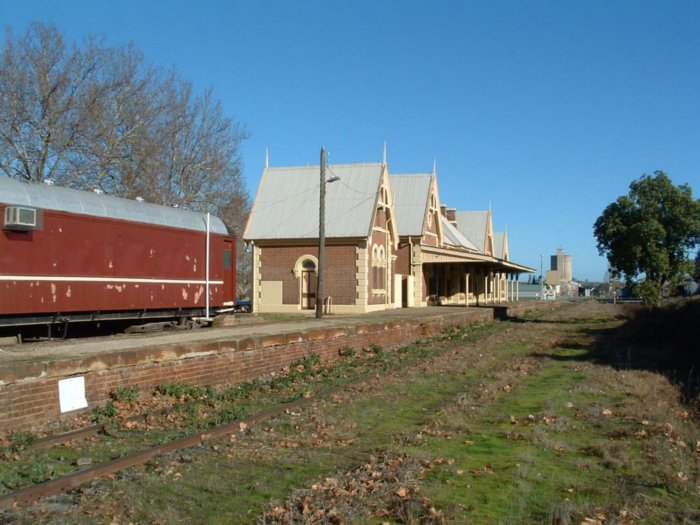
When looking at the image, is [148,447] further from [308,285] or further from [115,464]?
[308,285]

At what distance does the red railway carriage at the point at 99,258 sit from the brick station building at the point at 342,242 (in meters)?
9.75

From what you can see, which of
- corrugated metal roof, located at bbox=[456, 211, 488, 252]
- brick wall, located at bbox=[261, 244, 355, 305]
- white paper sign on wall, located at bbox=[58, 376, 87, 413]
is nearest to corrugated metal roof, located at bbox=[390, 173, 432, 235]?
brick wall, located at bbox=[261, 244, 355, 305]

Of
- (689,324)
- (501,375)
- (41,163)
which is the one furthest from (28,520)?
(41,163)

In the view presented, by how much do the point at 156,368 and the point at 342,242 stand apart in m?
20.8

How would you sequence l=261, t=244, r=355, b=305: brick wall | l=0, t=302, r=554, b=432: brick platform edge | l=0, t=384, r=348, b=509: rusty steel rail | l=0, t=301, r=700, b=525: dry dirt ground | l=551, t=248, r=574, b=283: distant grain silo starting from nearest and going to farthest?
l=0, t=301, r=700, b=525: dry dirt ground
l=0, t=384, r=348, b=509: rusty steel rail
l=0, t=302, r=554, b=432: brick platform edge
l=261, t=244, r=355, b=305: brick wall
l=551, t=248, r=574, b=283: distant grain silo

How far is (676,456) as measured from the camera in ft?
24.9

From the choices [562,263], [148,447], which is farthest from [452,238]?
[562,263]

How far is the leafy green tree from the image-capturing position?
32.0 metres

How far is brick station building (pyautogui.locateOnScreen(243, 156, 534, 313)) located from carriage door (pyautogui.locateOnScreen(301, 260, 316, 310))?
46mm

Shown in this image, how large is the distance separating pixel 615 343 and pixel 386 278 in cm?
1376

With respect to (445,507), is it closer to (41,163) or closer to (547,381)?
(547,381)

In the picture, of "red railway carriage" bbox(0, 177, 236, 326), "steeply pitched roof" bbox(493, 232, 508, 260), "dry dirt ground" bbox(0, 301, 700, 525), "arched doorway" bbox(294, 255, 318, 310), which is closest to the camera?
"dry dirt ground" bbox(0, 301, 700, 525)

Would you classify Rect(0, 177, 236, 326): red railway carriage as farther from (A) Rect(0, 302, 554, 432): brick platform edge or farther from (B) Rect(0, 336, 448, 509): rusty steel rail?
(B) Rect(0, 336, 448, 509): rusty steel rail

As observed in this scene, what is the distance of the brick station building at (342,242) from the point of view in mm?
31484
